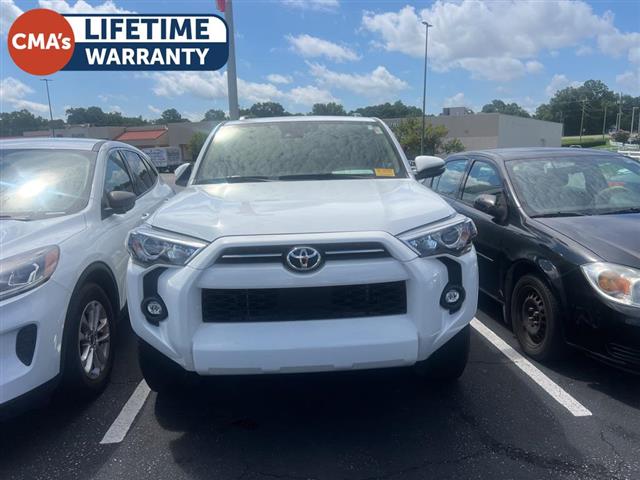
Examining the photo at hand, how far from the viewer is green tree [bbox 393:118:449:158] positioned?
46.3 meters

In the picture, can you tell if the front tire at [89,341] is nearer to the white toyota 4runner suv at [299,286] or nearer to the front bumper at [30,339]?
the front bumper at [30,339]

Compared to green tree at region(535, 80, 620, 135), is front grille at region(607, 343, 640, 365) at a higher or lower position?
lower

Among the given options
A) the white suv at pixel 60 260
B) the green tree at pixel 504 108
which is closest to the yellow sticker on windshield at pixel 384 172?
the white suv at pixel 60 260

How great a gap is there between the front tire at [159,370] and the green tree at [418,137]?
4416 centimetres

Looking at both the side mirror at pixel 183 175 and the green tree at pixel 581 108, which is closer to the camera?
the side mirror at pixel 183 175

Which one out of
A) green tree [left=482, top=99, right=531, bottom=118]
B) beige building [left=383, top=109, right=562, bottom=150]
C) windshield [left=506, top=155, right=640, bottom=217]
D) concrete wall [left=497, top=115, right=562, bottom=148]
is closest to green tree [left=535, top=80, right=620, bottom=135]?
green tree [left=482, top=99, right=531, bottom=118]

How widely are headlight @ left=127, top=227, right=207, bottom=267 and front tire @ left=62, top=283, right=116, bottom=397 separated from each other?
666mm

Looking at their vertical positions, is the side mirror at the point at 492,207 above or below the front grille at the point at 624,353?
above

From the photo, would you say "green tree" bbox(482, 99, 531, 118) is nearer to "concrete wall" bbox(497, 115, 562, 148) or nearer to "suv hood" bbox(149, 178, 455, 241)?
"concrete wall" bbox(497, 115, 562, 148)

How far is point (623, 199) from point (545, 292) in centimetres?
136

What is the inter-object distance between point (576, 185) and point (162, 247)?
358 centimetres

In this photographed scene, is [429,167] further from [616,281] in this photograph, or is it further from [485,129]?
[485,129]

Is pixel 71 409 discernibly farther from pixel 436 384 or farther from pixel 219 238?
pixel 436 384

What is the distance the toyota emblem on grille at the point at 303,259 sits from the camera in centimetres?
254
